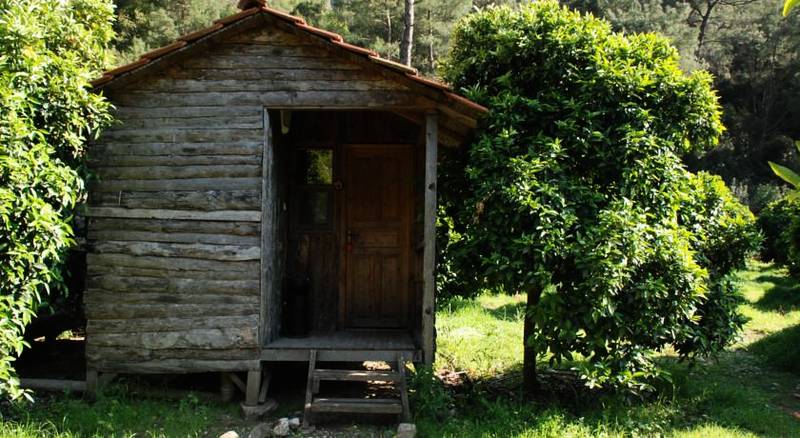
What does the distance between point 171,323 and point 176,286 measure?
417 mm

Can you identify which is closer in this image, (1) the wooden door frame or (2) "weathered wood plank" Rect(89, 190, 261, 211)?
(2) "weathered wood plank" Rect(89, 190, 261, 211)

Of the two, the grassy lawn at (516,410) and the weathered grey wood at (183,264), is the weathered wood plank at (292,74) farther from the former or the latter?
the grassy lawn at (516,410)

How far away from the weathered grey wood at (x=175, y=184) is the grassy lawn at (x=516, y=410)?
2.27 m

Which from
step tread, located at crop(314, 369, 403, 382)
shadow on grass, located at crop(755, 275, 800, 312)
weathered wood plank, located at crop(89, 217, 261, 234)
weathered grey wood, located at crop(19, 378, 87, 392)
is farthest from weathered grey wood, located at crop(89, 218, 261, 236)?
shadow on grass, located at crop(755, 275, 800, 312)

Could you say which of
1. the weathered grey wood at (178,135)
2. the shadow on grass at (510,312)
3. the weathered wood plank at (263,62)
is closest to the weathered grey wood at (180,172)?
the weathered grey wood at (178,135)

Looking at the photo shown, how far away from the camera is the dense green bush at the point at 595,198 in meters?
5.76

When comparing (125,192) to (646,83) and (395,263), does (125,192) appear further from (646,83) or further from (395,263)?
(646,83)

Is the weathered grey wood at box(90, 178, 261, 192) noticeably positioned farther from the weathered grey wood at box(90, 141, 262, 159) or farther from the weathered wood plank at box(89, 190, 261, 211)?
the weathered grey wood at box(90, 141, 262, 159)

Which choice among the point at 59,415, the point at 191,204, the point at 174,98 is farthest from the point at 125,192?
the point at 59,415

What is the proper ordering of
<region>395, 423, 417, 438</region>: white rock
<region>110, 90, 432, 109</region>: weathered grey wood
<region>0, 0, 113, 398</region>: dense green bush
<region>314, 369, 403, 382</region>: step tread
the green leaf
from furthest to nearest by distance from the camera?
<region>110, 90, 432, 109</region>: weathered grey wood
<region>314, 369, 403, 382</region>: step tread
<region>395, 423, 417, 438</region>: white rock
<region>0, 0, 113, 398</region>: dense green bush
the green leaf

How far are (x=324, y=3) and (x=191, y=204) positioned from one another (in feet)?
77.6

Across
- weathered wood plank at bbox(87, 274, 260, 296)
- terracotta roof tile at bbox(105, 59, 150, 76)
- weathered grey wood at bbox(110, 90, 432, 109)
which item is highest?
terracotta roof tile at bbox(105, 59, 150, 76)

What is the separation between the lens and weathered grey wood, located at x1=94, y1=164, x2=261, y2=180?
6.27m

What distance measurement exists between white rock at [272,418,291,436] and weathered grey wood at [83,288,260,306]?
1.31 m
